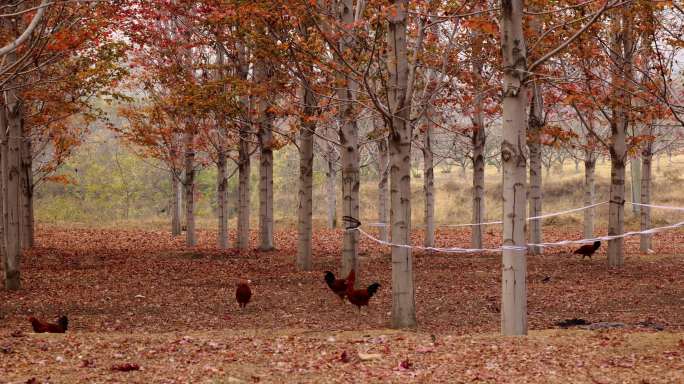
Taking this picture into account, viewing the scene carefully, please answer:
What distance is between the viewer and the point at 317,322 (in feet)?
39.2

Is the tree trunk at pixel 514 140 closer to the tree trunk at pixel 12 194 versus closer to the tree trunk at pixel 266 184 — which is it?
the tree trunk at pixel 12 194

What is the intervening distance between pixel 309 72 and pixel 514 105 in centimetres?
877

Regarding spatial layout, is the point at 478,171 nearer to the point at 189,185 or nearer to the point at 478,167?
the point at 478,167

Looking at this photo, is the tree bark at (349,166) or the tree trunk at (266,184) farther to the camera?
the tree trunk at (266,184)

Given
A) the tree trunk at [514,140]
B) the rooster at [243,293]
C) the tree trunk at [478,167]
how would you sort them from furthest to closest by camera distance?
the tree trunk at [478,167] → the rooster at [243,293] → the tree trunk at [514,140]

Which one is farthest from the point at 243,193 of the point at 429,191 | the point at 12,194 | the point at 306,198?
the point at 12,194

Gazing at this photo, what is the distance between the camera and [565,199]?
52.4 meters

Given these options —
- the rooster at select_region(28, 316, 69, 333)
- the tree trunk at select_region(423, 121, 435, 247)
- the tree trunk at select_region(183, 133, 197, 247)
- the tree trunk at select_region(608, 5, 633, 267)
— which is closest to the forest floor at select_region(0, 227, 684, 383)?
the rooster at select_region(28, 316, 69, 333)

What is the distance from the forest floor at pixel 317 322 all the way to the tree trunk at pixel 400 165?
60 centimetres

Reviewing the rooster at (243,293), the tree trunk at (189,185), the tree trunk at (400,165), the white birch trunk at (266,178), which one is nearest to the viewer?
the tree trunk at (400,165)

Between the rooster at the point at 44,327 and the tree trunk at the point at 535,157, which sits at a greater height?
the tree trunk at the point at 535,157

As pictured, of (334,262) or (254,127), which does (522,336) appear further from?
(254,127)

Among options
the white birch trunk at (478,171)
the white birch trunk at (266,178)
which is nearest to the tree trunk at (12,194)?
the white birch trunk at (266,178)

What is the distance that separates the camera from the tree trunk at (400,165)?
10367mm
